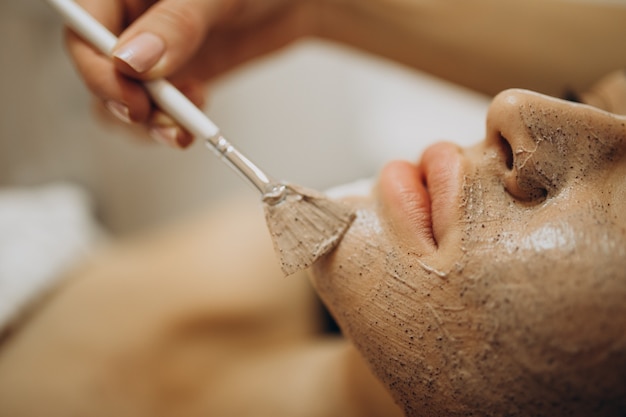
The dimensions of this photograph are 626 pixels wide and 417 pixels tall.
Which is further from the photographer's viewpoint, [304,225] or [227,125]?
[227,125]

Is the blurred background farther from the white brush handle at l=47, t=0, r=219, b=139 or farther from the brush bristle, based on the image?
the brush bristle

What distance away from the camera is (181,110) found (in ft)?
1.91

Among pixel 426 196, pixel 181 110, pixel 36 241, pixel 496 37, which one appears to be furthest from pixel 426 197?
pixel 36 241

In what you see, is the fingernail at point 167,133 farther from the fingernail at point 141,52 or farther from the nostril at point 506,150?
the nostril at point 506,150

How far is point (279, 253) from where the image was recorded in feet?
1.76

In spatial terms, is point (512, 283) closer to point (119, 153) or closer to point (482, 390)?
point (482, 390)

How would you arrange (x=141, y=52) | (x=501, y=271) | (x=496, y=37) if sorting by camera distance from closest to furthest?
1. (x=501, y=271)
2. (x=141, y=52)
3. (x=496, y=37)

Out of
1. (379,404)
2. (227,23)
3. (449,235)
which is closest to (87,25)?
(227,23)

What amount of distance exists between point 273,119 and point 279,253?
3.14ft

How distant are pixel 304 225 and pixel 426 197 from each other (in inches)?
4.9

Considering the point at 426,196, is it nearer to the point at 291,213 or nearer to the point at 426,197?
the point at 426,197

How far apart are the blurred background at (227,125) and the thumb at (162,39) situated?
563 mm

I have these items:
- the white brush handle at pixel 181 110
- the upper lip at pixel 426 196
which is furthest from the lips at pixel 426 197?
the white brush handle at pixel 181 110

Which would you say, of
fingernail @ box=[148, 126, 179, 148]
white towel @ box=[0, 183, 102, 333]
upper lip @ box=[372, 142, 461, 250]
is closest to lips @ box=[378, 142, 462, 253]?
upper lip @ box=[372, 142, 461, 250]
